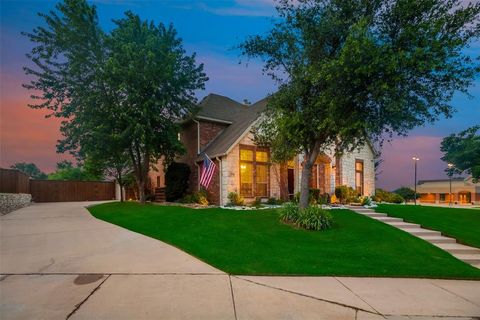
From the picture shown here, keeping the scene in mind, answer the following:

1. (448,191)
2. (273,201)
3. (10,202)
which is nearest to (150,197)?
(10,202)

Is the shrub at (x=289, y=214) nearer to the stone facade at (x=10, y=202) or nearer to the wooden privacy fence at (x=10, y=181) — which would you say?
the stone facade at (x=10, y=202)

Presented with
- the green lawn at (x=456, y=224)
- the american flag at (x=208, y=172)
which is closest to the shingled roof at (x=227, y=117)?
the american flag at (x=208, y=172)

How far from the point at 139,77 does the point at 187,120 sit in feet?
15.4

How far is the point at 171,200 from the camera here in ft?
61.4

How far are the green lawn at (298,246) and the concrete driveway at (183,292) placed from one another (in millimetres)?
465

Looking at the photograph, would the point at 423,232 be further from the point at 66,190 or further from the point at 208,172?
the point at 66,190

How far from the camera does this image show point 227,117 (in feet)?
67.1

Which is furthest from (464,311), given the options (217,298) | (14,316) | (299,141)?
(299,141)

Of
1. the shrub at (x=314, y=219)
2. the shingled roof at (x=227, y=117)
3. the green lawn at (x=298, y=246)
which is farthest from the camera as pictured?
the shingled roof at (x=227, y=117)

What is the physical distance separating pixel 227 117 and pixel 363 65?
42.6 ft

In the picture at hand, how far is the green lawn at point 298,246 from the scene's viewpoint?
609cm

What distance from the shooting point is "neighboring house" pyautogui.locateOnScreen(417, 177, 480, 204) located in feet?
160

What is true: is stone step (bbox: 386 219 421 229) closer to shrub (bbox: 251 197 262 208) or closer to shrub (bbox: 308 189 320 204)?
shrub (bbox: 308 189 320 204)

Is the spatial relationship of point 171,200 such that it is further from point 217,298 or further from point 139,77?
point 217,298
